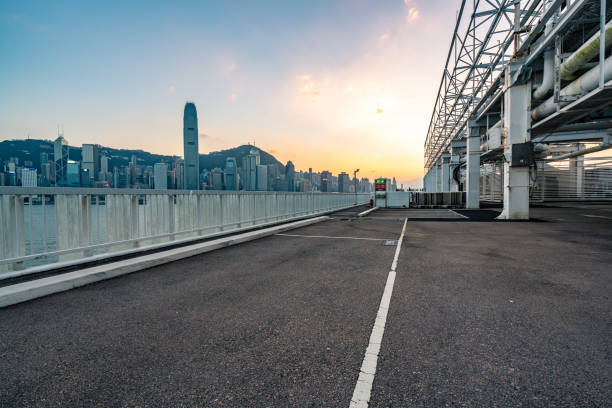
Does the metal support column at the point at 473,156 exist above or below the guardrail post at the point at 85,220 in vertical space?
above

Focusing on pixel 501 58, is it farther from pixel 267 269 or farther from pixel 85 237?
pixel 85 237

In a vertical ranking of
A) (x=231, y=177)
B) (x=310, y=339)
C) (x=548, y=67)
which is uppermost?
(x=231, y=177)

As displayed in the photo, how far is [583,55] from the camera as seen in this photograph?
9703 mm

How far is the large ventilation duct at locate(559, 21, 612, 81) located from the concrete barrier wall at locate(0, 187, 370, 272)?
12598mm

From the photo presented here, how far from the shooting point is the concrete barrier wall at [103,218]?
4.45 meters

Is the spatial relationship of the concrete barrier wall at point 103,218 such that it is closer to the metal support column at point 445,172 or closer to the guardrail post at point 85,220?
the guardrail post at point 85,220

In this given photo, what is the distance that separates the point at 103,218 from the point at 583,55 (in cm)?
1569

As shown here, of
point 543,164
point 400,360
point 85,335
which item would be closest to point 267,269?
point 85,335

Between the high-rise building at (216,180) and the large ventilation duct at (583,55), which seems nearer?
the large ventilation duct at (583,55)

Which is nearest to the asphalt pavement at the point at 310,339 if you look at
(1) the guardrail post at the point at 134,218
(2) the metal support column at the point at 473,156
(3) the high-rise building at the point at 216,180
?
(1) the guardrail post at the point at 134,218

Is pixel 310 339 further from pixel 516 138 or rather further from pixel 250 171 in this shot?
pixel 250 171

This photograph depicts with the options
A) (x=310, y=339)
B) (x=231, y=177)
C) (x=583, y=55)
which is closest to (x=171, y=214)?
(x=310, y=339)

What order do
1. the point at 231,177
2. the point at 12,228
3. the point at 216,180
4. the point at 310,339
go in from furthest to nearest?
1. the point at 231,177
2. the point at 216,180
3. the point at 12,228
4. the point at 310,339

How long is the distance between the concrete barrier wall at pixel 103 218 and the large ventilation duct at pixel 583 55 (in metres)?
12.6
